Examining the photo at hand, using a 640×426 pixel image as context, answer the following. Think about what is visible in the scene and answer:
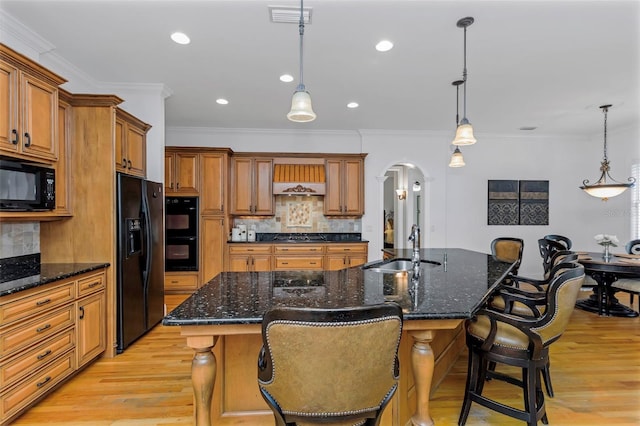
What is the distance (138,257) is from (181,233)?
77.2 inches

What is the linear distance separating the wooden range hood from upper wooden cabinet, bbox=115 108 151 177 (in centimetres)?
231

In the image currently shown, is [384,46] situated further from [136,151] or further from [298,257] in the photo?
[298,257]

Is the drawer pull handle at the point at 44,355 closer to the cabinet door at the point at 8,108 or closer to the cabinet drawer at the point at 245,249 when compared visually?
the cabinet door at the point at 8,108

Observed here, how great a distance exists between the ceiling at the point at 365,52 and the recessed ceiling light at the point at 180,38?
0.17ft

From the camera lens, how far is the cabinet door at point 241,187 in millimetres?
5531

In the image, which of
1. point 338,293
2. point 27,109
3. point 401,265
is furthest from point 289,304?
point 27,109

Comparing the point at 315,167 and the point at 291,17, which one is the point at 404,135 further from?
the point at 291,17

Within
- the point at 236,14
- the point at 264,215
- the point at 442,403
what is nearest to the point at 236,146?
the point at 264,215

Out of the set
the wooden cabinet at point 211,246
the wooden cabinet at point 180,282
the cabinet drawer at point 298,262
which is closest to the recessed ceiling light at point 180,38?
the wooden cabinet at point 211,246

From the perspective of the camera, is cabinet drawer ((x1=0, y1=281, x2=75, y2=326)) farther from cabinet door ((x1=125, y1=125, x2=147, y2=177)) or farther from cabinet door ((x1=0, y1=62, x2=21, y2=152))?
cabinet door ((x1=125, y1=125, x2=147, y2=177))

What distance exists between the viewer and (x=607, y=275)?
13.5 feet

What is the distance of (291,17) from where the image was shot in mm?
2451

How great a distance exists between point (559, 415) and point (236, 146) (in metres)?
5.44

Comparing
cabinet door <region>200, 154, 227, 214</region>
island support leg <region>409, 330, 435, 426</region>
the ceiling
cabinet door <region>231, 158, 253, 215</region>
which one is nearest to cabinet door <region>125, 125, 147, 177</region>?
the ceiling
